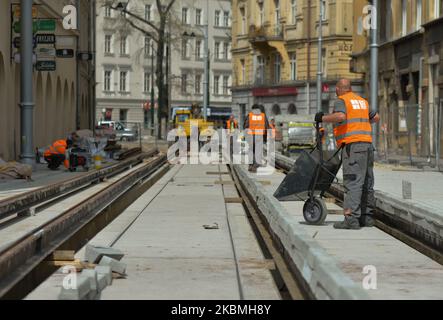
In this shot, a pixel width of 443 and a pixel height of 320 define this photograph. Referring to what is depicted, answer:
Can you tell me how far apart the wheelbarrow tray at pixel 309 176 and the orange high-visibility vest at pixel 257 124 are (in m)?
11.3

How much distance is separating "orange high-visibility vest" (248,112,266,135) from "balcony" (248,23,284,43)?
42.8 metres

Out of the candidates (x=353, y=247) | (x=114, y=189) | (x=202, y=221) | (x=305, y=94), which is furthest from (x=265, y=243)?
(x=305, y=94)

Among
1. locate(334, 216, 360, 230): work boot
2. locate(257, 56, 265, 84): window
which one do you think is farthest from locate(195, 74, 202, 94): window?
locate(334, 216, 360, 230): work boot

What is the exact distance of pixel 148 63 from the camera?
334 ft

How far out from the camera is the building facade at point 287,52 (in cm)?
6131

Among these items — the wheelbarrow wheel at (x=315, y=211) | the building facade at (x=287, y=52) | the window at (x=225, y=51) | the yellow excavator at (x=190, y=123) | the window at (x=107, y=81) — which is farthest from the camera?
the window at (x=225, y=51)

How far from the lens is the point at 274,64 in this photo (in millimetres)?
69812

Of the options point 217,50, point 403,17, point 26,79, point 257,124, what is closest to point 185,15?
point 217,50

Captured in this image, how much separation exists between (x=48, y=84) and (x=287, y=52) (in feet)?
99.0

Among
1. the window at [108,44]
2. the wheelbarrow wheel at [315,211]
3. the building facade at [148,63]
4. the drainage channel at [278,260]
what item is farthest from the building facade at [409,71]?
the window at [108,44]

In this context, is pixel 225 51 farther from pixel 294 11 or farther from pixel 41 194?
pixel 41 194

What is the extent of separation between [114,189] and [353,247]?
8.52 meters

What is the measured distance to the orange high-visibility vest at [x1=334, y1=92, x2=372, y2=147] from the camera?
495 inches

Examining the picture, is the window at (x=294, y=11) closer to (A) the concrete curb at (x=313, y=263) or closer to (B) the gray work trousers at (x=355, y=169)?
(B) the gray work trousers at (x=355, y=169)
